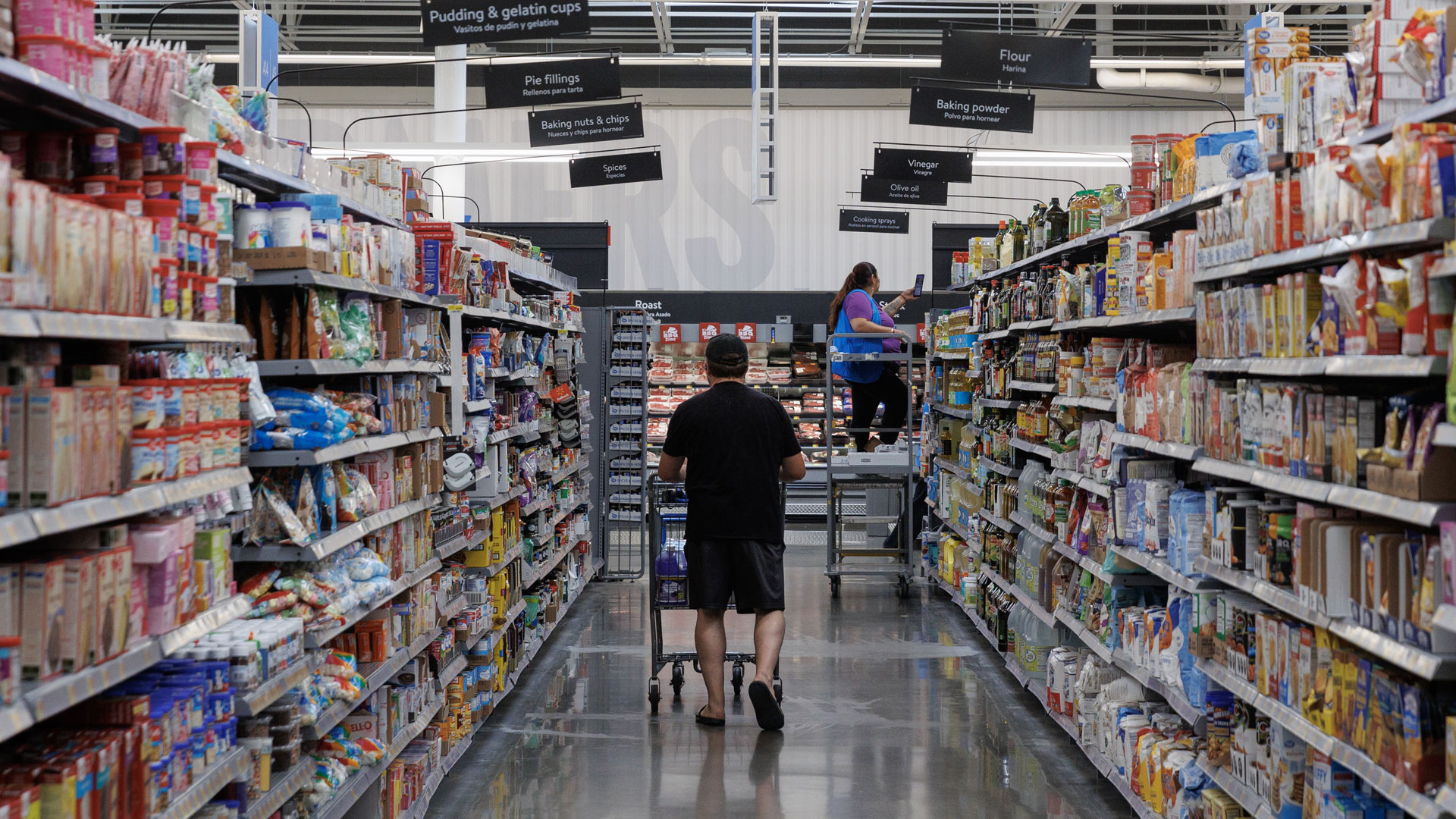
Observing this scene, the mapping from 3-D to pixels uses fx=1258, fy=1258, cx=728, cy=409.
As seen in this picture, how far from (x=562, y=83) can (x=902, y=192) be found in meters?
4.09

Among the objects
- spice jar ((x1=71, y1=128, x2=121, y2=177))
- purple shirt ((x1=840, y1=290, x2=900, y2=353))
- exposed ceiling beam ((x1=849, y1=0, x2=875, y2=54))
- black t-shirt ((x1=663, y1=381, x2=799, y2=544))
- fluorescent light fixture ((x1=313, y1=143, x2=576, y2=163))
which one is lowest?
black t-shirt ((x1=663, y1=381, x2=799, y2=544))

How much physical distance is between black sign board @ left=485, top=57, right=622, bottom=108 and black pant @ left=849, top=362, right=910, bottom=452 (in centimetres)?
313

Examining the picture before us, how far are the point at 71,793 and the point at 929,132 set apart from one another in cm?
1456

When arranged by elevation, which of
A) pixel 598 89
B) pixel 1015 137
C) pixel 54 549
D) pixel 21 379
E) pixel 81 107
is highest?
pixel 1015 137

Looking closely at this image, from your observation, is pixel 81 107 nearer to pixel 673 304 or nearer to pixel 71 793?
pixel 71 793

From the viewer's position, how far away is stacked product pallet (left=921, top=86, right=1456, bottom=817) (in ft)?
8.57

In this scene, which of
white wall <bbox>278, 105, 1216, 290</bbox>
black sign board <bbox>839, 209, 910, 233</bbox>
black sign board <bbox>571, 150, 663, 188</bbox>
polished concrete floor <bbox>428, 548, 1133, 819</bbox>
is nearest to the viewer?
polished concrete floor <bbox>428, 548, 1133, 819</bbox>

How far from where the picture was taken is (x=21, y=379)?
2191 mm

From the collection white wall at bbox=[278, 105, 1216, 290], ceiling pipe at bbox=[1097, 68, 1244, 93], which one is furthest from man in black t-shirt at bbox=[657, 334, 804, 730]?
ceiling pipe at bbox=[1097, 68, 1244, 93]

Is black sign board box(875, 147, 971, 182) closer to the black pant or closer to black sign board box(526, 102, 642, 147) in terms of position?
the black pant

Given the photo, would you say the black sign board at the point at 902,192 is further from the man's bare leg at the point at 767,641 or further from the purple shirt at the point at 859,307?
the man's bare leg at the point at 767,641

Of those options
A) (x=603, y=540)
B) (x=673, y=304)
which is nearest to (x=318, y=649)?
(x=603, y=540)

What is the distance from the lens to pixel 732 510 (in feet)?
19.1

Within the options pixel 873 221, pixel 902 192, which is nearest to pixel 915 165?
pixel 902 192
